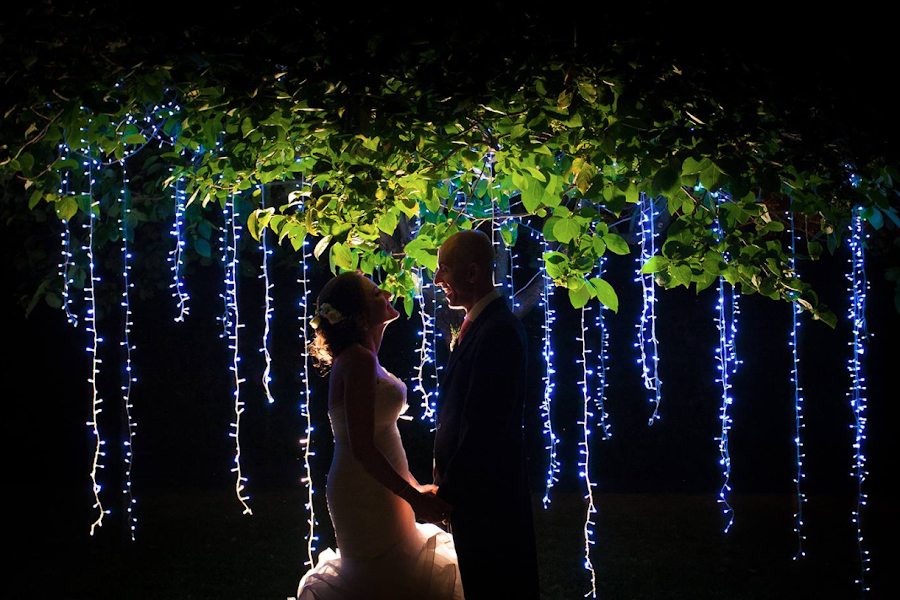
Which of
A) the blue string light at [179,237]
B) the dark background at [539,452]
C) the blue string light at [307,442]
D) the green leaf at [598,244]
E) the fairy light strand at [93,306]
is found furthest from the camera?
the dark background at [539,452]

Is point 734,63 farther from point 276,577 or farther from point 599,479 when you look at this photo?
point 599,479

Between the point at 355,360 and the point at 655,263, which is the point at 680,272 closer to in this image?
the point at 655,263

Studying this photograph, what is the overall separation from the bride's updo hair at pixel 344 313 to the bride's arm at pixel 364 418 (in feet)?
0.21

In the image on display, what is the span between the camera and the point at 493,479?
2.60m

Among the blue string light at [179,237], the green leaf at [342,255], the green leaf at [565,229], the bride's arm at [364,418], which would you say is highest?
the blue string light at [179,237]

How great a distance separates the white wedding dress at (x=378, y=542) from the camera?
2.78 meters

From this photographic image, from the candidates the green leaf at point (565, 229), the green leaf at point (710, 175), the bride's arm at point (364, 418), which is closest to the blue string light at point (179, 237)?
the bride's arm at point (364, 418)

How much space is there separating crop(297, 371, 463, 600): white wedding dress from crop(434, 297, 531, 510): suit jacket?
0.26 meters

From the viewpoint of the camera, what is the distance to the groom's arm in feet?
8.49

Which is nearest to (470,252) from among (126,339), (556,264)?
(556,264)

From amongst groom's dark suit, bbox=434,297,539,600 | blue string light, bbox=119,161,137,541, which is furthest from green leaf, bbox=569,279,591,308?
blue string light, bbox=119,161,137,541

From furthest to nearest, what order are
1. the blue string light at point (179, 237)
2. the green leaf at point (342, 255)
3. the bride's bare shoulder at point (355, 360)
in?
the blue string light at point (179, 237), the green leaf at point (342, 255), the bride's bare shoulder at point (355, 360)

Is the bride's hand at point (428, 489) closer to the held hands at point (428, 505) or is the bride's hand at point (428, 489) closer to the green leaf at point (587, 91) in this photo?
the held hands at point (428, 505)

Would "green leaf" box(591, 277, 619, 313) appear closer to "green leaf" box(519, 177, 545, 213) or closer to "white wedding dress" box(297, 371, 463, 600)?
"green leaf" box(519, 177, 545, 213)
